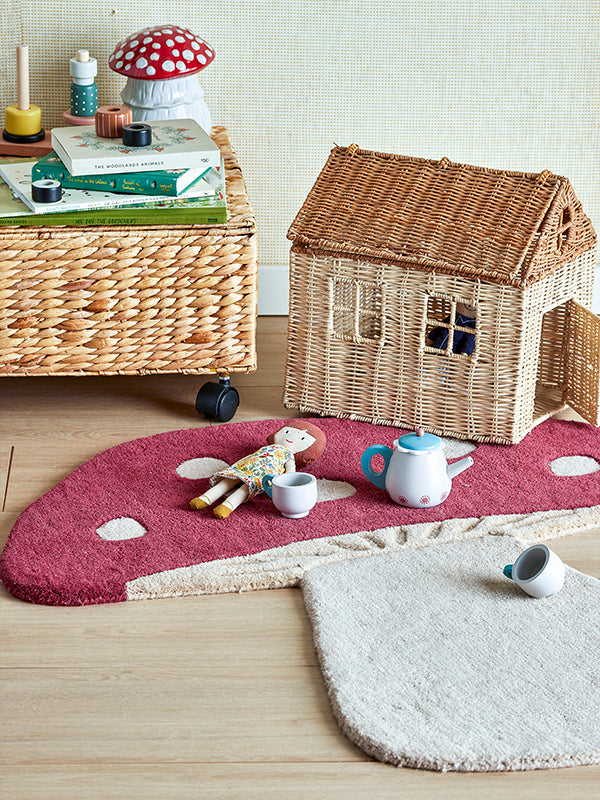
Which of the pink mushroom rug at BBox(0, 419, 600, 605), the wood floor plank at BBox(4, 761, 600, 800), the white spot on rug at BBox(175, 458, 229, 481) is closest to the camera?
the wood floor plank at BBox(4, 761, 600, 800)

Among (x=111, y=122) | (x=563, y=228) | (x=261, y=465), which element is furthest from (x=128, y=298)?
(x=563, y=228)

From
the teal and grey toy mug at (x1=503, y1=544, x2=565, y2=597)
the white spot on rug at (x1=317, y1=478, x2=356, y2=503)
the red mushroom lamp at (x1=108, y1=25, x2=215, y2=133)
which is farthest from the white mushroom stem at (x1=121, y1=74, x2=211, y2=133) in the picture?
the teal and grey toy mug at (x1=503, y1=544, x2=565, y2=597)

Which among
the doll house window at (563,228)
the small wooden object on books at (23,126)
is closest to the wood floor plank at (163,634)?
the doll house window at (563,228)

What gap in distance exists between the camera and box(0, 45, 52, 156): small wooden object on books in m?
1.97

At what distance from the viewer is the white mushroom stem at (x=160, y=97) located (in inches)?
77.7

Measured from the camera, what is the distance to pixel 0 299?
67.9 inches

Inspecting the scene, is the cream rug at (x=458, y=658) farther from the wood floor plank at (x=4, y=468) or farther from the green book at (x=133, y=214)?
the green book at (x=133, y=214)

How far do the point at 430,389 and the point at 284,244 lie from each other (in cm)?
74

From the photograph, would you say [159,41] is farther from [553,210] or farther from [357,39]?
[553,210]

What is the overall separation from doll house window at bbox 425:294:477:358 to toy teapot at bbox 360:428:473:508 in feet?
0.83

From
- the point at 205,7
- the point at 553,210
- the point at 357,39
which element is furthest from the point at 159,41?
the point at 553,210

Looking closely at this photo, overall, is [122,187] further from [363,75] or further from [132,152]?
[363,75]

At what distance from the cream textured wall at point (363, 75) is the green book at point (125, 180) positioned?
1.81 feet

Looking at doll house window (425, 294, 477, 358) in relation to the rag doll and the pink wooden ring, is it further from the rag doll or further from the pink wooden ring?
the pink wooden ring
